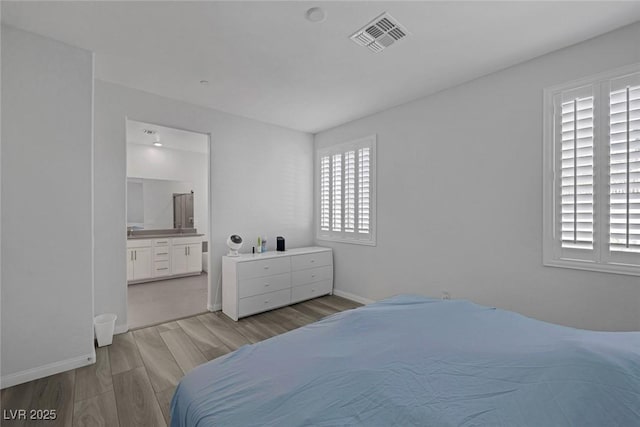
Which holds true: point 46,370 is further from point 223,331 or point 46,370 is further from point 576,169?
point 576,169

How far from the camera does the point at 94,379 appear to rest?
2.08 meters

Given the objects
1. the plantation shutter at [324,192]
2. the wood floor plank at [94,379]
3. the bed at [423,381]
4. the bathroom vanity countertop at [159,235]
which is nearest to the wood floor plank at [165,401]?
the wood floor plank at [94,379]

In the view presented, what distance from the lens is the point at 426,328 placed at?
1.44 meters

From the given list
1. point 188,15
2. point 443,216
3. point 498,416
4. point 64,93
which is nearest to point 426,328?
point 498,416

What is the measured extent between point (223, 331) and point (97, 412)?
1.24 m

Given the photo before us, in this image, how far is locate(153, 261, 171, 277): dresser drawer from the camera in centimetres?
490

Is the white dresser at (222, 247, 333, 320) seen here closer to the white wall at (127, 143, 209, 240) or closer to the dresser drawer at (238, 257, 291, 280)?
the dresser drawer at (238, 257, 291, 280)

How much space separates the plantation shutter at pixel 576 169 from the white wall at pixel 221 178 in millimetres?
3228

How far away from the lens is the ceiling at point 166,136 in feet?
10.7

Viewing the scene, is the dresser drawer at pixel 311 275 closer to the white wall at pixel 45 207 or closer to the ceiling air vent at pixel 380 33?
the white wall at pixel 45 207

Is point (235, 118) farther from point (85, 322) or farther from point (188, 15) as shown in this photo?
point (85, 322)

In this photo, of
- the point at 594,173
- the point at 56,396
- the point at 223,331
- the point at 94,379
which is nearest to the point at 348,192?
the point at 223,331

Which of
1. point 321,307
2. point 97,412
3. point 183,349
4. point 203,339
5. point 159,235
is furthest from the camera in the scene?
point 159,235

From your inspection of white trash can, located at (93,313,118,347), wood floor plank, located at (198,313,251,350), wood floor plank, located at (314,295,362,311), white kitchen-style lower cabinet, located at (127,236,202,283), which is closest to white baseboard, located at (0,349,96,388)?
white trash can, located at (93,313,118,347)
